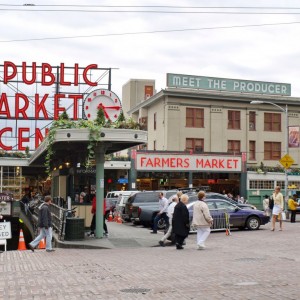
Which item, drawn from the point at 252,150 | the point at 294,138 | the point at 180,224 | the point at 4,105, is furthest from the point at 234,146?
the point at 180,224

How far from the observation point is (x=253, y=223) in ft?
85.8

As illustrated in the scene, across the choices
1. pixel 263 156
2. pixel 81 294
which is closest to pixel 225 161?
pixel 263 156

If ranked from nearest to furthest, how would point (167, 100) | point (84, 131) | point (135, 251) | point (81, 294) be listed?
point (81, 294), point (135, 251), point (84, 131), point (167, 100)

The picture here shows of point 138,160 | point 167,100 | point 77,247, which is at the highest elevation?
point 167,100

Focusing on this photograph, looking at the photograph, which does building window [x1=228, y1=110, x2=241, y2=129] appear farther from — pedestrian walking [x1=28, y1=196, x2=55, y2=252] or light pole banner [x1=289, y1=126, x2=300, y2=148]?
pedestrian walking [x1=28, y1=196, x2=55, y2=252]

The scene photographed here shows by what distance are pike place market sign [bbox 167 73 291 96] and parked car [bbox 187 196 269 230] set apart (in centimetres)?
3003

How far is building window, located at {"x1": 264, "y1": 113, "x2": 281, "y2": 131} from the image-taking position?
56.9m

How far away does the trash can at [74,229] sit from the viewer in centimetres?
1986

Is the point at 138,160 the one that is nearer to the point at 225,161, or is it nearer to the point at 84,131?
the point at 225,161

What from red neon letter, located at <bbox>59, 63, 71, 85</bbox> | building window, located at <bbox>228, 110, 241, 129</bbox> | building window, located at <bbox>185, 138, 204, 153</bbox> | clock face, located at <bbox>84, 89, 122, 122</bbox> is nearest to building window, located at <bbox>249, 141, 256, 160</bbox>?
building window, located at <bbox>228, 110, 241, 129</bbox>

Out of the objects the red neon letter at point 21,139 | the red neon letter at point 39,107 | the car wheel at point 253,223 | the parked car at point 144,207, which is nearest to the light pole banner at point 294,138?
the parked car at point 144,207

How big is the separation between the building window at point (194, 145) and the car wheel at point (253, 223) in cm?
2799

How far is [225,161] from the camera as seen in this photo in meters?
52.2

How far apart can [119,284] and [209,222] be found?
23.7ft
